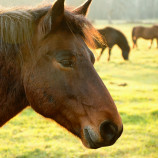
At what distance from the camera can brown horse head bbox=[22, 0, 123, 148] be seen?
1.90m

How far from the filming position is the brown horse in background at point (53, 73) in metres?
1.92

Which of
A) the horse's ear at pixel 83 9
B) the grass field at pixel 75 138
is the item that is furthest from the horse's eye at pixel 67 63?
the grass field at pixel 75 138

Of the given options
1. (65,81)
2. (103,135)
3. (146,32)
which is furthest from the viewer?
(146,32)

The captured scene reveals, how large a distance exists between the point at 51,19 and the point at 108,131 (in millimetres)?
937

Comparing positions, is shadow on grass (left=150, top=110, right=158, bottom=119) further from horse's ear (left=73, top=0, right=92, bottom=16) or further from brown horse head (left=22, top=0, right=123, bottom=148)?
brown horse head (left=22, top=0, right=123, bottom=148)

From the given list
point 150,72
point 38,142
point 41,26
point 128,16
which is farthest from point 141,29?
point 128,16

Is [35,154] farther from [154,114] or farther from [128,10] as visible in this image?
[128,10]

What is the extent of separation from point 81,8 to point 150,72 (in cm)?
982

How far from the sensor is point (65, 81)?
197cm

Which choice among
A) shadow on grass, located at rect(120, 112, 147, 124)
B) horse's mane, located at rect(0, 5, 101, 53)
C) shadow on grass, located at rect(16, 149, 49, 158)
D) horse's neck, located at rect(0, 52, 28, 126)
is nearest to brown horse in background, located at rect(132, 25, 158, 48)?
shadow on grass, located at rect(120, 112, 147, 124)

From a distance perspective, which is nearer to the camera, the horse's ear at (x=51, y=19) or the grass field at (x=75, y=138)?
the horse's ear at (x=51, y=19)

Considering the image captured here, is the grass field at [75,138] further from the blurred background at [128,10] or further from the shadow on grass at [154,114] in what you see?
the blurred background at [128,10]

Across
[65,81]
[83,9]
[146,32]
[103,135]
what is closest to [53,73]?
[65,81]

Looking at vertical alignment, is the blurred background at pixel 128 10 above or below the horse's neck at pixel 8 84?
below
